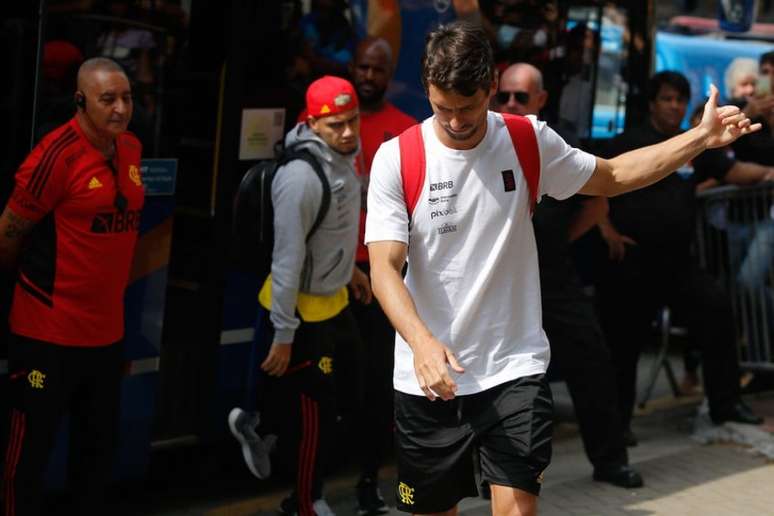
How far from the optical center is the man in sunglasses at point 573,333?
6.52 m

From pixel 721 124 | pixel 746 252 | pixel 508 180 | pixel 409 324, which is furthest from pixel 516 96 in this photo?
pixel 409 324

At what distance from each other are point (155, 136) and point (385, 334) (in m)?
1.34

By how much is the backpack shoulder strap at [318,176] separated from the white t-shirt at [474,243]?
4.44 feet

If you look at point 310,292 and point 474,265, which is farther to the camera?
point 310,292

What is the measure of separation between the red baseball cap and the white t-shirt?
1.41m

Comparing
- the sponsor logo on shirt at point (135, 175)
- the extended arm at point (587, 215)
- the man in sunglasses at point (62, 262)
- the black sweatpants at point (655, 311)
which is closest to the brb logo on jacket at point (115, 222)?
the man in sunglasses at point (62, 262)

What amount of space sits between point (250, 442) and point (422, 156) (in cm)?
220

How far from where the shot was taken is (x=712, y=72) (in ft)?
46.9

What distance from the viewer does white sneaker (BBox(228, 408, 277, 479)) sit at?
234 inches

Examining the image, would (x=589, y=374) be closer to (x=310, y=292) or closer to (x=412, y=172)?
(x=310, y=292)

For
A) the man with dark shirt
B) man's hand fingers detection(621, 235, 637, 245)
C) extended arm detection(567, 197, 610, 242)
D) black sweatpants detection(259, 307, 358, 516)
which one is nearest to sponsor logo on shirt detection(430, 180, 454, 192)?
black sweatpants detection(259, 307, 358, 516)

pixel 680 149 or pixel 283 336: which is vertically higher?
pixel 680 149

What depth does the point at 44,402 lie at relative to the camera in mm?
5113

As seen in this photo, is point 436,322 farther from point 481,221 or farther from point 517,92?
point 517,92
